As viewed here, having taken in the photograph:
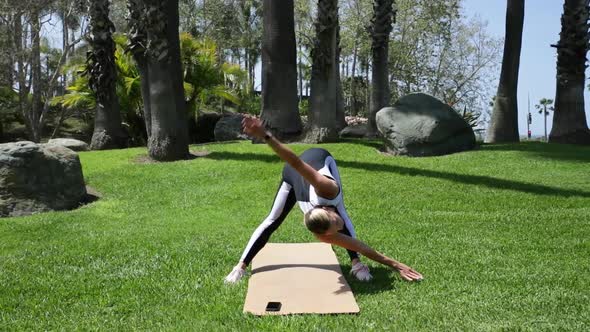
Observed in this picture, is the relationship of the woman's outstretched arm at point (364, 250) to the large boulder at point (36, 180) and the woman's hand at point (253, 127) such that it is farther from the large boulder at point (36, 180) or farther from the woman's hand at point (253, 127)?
the large boulder at point (36, 180)

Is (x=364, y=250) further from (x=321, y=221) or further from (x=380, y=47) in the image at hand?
(x=380, y=47)

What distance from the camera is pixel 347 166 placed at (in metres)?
11.4

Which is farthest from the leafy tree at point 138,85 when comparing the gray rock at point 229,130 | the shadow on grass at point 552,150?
the shadow on grass at point 552,150

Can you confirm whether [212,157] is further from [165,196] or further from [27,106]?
[27,106]

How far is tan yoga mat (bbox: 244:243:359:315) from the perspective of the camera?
170 inches

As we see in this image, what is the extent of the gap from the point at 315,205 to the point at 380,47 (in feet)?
41.6

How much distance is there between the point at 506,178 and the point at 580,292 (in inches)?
242

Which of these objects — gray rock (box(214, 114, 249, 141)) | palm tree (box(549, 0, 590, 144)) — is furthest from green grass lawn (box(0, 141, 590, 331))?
gray rock (box(214, 114, 249, 141))

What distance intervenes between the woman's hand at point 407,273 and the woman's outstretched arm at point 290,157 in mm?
1088

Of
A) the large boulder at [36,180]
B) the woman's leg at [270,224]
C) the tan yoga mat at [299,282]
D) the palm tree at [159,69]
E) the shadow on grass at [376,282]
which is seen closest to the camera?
the tan yoga mat at [299,282]

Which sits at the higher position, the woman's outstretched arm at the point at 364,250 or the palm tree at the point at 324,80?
the palm tree at the point at 324,80

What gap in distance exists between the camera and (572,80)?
14.9 m

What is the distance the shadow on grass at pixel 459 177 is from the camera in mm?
9484

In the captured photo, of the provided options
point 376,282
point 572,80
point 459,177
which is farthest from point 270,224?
point 572,80
